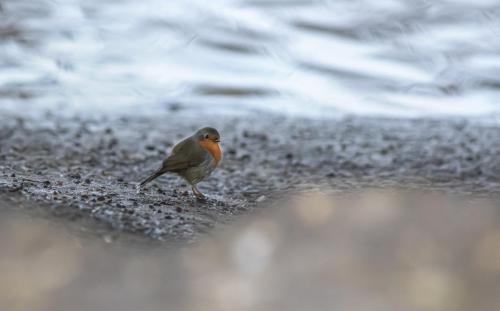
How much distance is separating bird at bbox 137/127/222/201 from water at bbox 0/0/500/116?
363 cm

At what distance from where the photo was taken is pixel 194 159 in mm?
5688

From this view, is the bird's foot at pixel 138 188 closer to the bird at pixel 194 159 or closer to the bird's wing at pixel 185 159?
the bird at pixel 194 159

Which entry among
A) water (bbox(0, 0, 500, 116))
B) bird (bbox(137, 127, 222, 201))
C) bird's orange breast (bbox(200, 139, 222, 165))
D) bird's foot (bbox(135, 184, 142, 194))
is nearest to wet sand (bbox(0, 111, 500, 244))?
bird's foot (bbox(135, 184, 142, 194))

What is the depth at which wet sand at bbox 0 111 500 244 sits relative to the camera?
501cm

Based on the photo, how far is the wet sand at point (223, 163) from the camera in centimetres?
501

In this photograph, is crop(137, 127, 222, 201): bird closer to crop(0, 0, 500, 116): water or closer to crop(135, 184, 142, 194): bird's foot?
crop(135, 184, 142, 194): bird's foot

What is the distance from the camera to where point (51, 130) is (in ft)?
26.7

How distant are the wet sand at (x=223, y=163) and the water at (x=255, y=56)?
2.49 ft

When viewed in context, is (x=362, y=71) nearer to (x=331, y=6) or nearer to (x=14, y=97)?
(x=331, y=6)

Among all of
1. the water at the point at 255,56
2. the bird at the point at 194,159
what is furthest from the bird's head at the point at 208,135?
the water at the point at 255,56

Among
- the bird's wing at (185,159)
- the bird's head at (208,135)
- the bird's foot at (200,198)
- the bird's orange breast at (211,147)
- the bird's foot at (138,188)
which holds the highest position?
the bird's head at (208,135)

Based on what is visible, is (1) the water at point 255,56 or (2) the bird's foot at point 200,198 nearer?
(2) the bird's foot at point 200,198

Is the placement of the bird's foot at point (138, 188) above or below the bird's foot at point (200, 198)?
below

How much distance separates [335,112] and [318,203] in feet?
12.4
